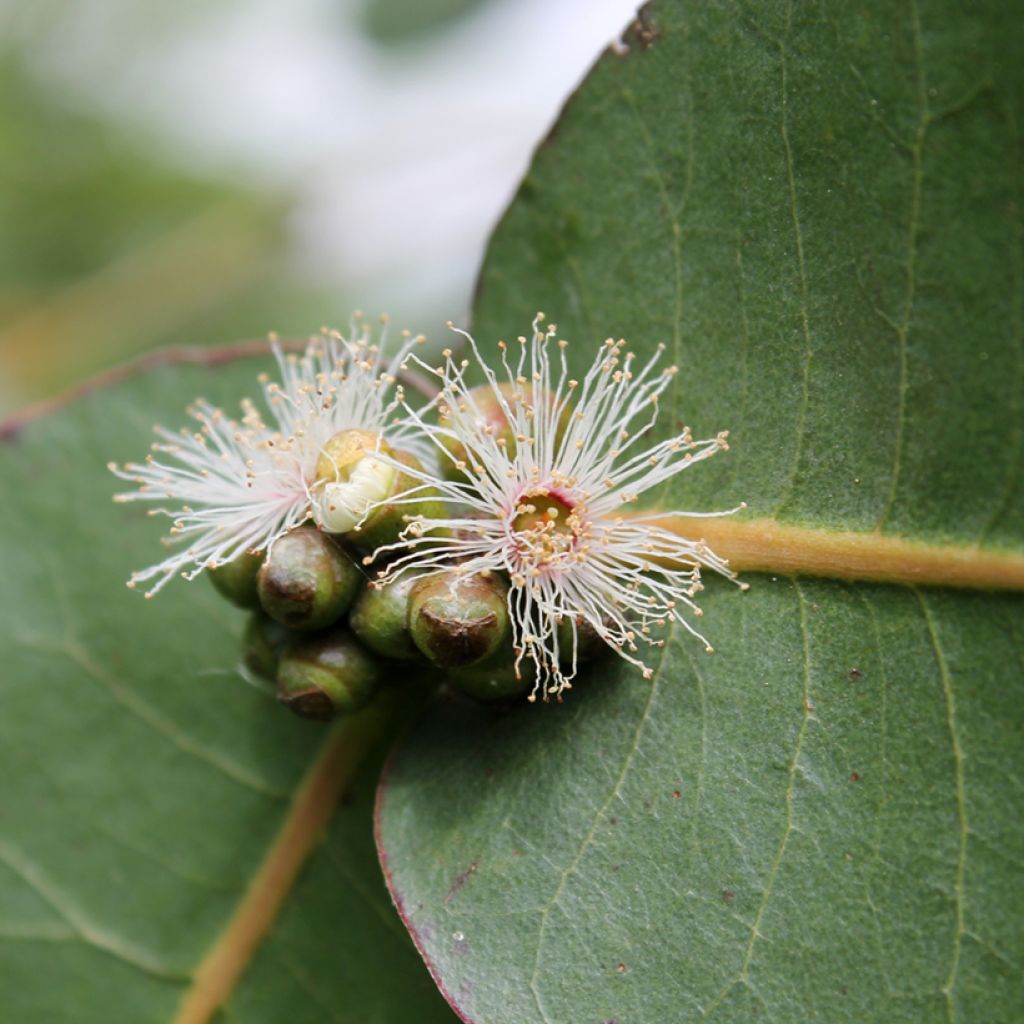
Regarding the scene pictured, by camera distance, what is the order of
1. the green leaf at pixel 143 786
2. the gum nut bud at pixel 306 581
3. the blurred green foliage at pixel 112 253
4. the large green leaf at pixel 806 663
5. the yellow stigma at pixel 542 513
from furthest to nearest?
the blurred green foliage at pixel 112 253
the green leaf at pixel 143 786
the yellow stigma at pixel 542 513
the gum nut bud at pixel 306 581
the large green leaf at pixel 806 663

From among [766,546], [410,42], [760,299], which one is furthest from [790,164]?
[410,42]

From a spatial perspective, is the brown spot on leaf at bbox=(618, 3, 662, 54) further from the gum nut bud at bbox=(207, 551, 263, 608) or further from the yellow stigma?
the gum nut bud at bbox=(207, 551, 263, 608)

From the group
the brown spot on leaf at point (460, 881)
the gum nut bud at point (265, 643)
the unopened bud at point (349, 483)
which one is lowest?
the brown spot on leaf at point (460, 881)

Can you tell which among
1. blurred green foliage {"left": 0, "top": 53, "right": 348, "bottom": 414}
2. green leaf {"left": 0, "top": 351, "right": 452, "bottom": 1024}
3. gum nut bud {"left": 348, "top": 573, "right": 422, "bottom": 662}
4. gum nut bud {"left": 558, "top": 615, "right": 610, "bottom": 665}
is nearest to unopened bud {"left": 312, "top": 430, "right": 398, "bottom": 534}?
gum nut bud {"left": 348, "top": 573, "right": 422, "bottom": 662}

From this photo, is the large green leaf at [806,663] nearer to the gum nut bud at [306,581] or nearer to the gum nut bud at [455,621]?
the gum nut bud at [455,621]

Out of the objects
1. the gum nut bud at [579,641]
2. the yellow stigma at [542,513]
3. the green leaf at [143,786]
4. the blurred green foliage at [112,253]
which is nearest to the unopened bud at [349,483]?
the yellow stigma at [542,513]

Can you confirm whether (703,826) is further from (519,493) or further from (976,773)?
(519,493)

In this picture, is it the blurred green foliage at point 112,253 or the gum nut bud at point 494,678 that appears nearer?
the gum nut bud at point 494,678
